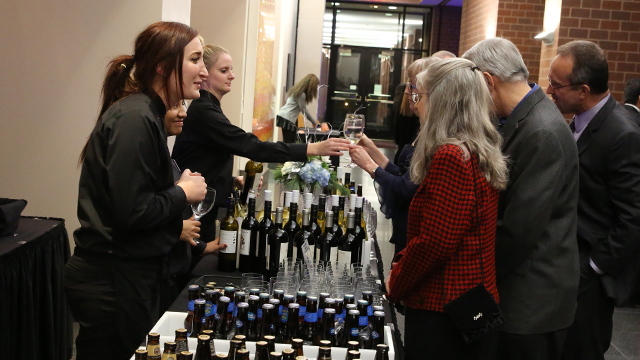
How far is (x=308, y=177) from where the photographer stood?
334cm

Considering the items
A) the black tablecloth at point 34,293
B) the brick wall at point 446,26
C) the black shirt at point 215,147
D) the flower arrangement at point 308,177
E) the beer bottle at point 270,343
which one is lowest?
the black tablecloth at point 34,293

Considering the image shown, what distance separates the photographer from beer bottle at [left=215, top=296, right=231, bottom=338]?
179 cm

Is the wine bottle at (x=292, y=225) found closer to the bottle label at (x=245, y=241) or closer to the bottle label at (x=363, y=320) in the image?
the bottle label at (x=245, y=241)

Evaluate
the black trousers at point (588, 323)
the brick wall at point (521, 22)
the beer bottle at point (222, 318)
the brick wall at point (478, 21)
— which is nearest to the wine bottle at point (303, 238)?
the beer bottle at point (222, 318)

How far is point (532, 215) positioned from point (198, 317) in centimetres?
110

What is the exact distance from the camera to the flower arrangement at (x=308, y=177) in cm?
334

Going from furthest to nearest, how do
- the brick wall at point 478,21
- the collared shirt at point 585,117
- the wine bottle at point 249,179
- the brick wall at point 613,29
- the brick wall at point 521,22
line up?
the brick wall at point 478,21, the brick wall at point 521,22, the brick wall at point 613,29, the wine bottle at point 249,179, the collared shirt at point 585,117

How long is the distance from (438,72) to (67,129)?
2747 mm

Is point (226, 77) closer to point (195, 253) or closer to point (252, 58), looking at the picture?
point (195, 253)

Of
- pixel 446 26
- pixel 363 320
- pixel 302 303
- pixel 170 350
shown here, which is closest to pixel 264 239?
pixel 302 303

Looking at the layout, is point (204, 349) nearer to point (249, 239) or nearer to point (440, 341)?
point (440, 341)

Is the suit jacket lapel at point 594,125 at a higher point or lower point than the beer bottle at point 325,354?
higher

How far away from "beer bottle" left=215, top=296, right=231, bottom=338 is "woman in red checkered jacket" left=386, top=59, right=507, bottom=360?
21.7 inches

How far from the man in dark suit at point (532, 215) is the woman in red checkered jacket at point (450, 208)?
15 cm
